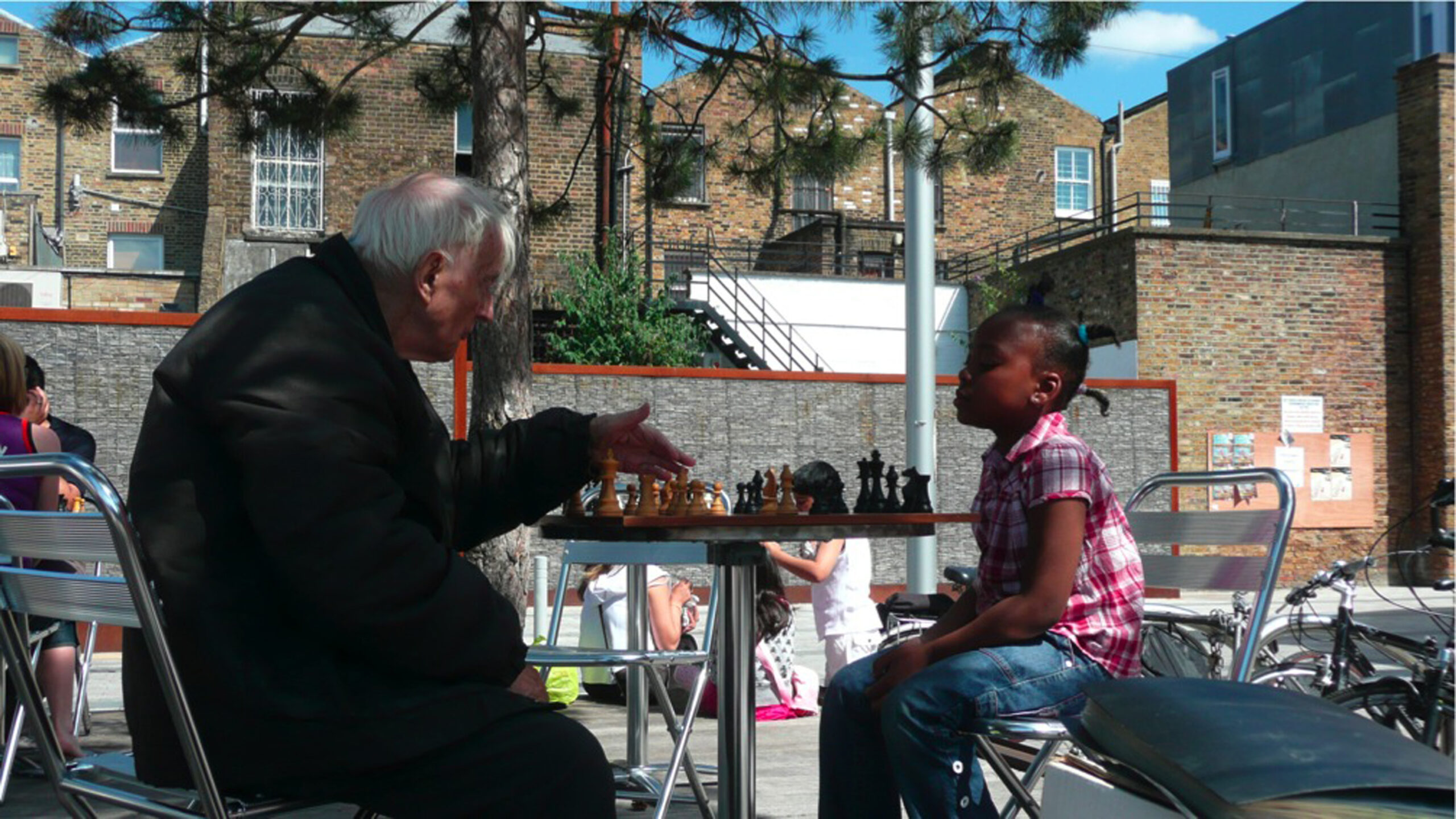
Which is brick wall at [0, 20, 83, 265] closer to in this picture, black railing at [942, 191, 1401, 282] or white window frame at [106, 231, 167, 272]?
white window frame at [106, 231, 167, 272]

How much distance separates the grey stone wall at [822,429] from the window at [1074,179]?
22827 millimetres

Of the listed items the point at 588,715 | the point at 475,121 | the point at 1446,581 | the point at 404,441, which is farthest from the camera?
the point at 588,715

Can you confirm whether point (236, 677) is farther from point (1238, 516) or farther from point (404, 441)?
point (1238, 516)

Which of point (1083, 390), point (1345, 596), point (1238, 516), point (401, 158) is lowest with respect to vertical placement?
point (1345, 596)

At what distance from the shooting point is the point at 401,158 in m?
28.5

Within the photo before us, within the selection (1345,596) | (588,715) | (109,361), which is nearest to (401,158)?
(109,361)

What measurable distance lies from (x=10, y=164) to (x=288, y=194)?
13.5 m

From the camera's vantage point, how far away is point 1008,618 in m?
2.77

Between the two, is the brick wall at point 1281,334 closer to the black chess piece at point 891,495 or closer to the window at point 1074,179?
the window at point 1074,179

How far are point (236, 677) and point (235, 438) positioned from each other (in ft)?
1.11

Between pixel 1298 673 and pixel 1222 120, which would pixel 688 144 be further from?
pixel 1222 120

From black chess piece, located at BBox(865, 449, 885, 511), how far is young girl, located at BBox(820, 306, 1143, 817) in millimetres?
468

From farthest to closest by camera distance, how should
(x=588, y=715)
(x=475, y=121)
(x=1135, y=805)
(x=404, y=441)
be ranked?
(x=588, y=715) < (x=475, y=121) < (x=404, y=441) < (x=1135, y=805)

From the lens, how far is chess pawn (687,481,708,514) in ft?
11.0
